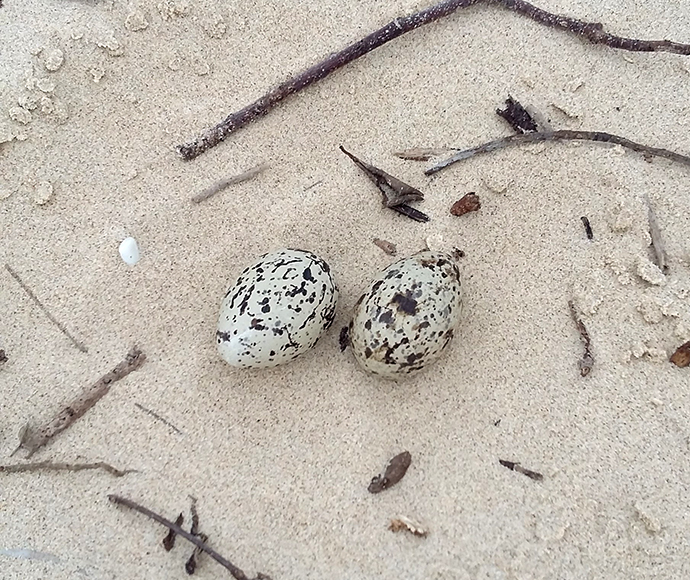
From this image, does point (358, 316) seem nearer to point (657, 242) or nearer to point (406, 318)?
point (406, 318)

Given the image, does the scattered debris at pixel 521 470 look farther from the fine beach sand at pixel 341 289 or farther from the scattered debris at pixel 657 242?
the scattered debris at pixel 657 242

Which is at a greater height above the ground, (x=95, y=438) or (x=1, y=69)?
(x=1, y=69)

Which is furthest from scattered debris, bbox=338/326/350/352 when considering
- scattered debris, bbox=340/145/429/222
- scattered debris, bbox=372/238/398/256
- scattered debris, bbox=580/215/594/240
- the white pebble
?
scattered debris, bbox=580/215/594/240

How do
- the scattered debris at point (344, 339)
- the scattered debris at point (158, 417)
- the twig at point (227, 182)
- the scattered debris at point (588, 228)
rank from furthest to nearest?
the twig at point (227, 182)
the scattered debris at point (588, 228)
the scattered debris at point (344, 339)
the scattered debris at point (158, 417)

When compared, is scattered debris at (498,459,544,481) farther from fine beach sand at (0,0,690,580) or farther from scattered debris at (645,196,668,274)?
scattered debris at (645,196,668,274)

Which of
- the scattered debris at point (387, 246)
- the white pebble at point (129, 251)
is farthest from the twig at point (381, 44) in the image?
the scattered debris at point (387, 246)

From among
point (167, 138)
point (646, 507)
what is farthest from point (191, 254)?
point (646, 507)

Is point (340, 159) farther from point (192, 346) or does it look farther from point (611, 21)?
point (611, 21)
